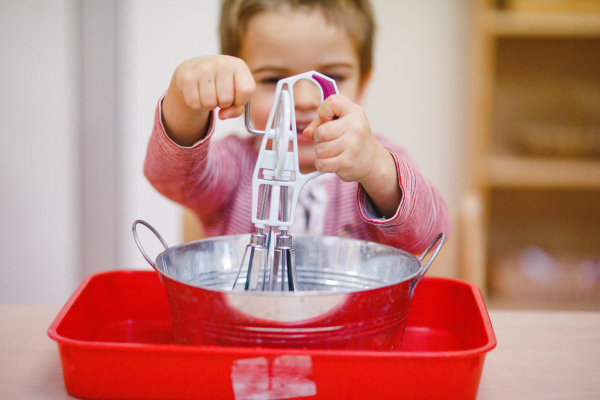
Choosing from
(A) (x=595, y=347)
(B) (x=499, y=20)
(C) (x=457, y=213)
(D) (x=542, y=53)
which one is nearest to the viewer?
(A) (x=595, y=347)

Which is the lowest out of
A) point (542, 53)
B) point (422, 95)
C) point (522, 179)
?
point (522, 179)

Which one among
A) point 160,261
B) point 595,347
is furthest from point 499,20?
point 160,261

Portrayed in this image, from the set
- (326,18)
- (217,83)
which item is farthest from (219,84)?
(326,18)

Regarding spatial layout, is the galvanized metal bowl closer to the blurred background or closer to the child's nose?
the child's nose

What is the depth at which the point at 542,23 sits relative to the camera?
1.20m

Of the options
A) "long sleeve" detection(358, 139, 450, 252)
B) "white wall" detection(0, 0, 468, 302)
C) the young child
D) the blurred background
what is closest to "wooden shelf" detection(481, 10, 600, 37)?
the blurred background

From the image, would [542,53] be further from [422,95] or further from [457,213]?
[457,213]

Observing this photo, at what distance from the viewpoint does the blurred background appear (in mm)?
1273

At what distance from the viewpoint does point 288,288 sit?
1.54 feet

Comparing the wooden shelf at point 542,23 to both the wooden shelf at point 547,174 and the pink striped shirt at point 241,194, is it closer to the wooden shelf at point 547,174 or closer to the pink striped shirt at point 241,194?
the wooden shelf at point 547,174

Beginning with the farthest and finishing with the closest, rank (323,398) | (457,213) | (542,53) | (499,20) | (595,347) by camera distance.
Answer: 1. (542,53)
2. (499,20)
3. (457,213)
4. (595,347)
5. (323,398)

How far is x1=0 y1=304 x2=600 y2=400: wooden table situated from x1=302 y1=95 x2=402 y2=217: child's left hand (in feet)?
0.61

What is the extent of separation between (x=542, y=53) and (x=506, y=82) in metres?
0.11

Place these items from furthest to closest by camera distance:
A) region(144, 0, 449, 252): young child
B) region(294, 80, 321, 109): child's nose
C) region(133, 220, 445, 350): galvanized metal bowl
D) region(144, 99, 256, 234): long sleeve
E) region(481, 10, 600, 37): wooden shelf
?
region(481, 10, 600, 37): wooden shelf < region(294, 80, 321, 109): child's nose < region(144, 99, 256, 234): long sleeve < region(144, 0, 449, 252): young child < region(133, 220, 445, 350): galvanized metal bowl
